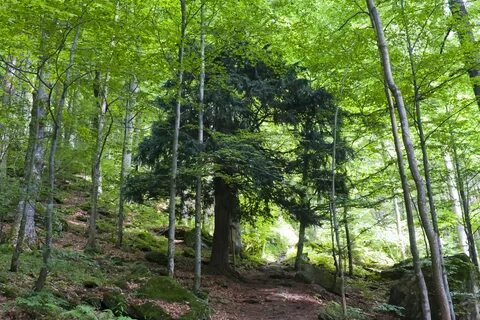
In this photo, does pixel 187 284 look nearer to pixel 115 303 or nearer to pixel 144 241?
pixel 115 303

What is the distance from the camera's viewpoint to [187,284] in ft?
31.1

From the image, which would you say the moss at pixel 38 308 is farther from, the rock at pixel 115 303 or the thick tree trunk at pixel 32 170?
the thick tree trunk at pixel 32 170

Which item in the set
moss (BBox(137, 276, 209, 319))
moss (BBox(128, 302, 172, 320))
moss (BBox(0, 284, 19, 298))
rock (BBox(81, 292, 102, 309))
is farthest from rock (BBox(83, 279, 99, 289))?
moss (BBox(0, 284, 19, 298))

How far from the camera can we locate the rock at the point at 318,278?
12.1 meters

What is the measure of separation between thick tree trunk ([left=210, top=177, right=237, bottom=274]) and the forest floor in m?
0.49

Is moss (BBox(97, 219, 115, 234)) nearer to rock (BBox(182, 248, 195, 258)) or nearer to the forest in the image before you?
the forest

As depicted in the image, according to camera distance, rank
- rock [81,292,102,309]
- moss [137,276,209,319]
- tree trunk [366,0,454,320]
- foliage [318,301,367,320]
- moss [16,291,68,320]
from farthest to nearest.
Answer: foliage [318,301,367,320]
moss [137,276,209,319]
rock [81,292,102,309]
tree trunk [366,0,454,320]
moss [16,291,68,320]

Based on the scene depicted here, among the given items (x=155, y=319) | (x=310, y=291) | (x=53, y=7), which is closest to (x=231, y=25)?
(x=53, y=7)

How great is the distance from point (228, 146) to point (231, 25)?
296 cm

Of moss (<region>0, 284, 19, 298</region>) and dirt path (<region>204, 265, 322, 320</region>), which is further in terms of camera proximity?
dirt path (<region>204, 265, 322, 320</region>)

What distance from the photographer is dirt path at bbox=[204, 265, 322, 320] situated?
27.6 ft

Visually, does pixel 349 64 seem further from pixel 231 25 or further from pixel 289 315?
pixel 289 315

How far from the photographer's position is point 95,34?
6.86m

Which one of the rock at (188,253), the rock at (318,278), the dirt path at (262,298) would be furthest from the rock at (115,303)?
the rock at (318,278)
